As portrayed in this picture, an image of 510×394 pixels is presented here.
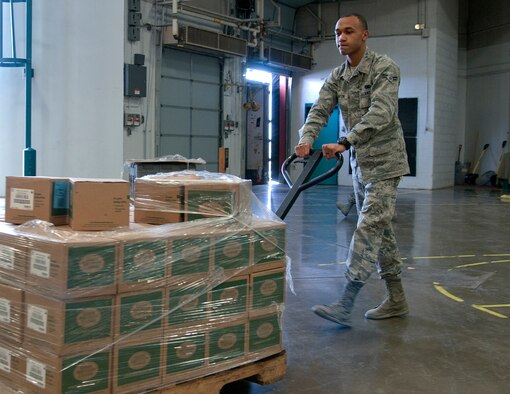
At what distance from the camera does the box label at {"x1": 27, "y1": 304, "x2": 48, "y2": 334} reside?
6.50 ft

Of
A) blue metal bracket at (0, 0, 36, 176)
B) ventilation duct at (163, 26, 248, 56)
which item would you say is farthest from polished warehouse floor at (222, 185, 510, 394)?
ventilation duct at (163, 26, 248, 56)

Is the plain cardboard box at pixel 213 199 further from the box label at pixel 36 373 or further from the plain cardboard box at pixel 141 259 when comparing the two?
the box label at pixel 36 373

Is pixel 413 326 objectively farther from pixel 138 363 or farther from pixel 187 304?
pixel 138 363

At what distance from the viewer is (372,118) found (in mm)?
3135

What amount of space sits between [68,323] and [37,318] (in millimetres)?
161

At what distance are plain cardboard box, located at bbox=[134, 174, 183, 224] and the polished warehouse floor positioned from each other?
0.81m

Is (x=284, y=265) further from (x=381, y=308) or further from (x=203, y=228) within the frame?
(x=381, y=308)

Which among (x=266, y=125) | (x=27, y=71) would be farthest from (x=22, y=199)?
(x=266, y=125)

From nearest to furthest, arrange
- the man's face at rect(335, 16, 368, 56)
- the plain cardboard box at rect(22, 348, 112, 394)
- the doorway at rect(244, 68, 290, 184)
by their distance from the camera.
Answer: the plain cardboard box at rect(22, 348, 112, 394)
the man's face at rect(335, 16, 368, 56)
the doorway at rect(244, 68, 290, 184)

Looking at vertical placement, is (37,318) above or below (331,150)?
below

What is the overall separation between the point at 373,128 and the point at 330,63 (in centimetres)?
1435

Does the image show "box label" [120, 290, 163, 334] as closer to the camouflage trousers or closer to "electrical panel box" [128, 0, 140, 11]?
the camouflage trousers

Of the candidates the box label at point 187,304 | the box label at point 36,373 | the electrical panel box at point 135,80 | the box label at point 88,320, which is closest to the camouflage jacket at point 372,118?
the box label at point 187,304

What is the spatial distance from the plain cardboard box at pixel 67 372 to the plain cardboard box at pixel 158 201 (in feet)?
1.95
